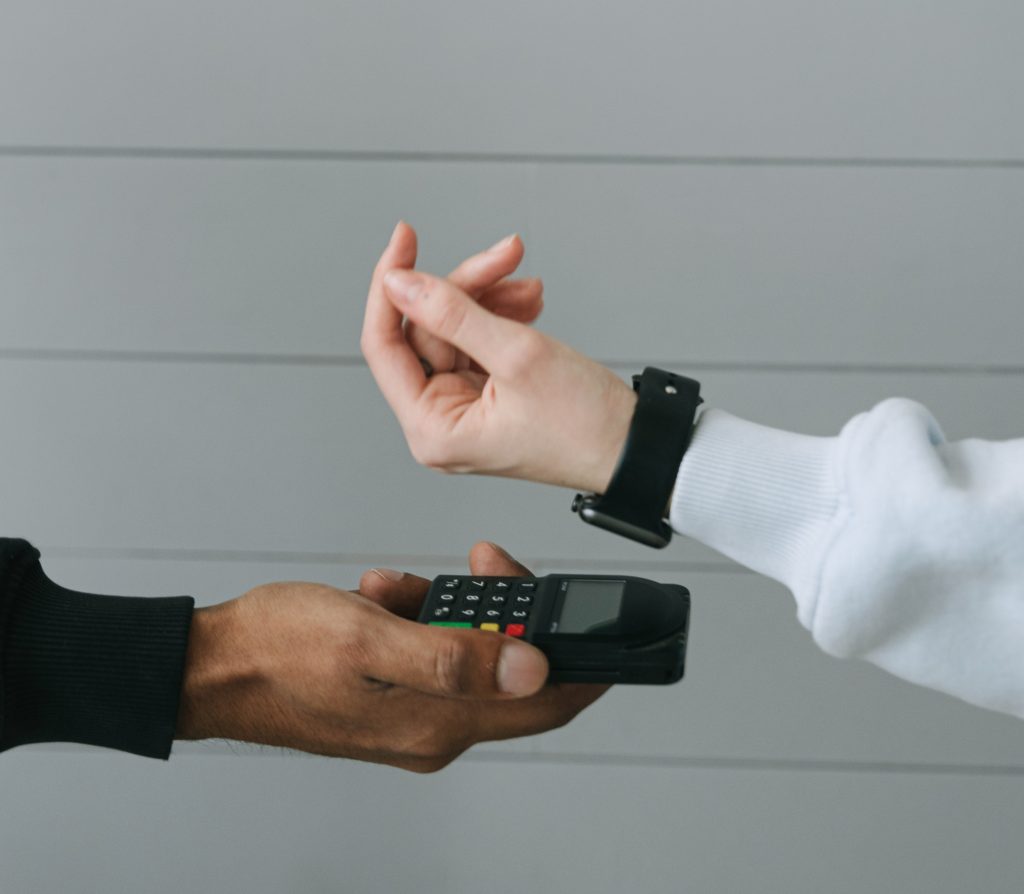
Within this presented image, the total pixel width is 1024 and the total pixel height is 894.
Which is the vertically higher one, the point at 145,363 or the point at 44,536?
the point at 145,363

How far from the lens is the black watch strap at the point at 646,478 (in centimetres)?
54

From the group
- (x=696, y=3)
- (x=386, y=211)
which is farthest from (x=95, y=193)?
(x=696, y=3)

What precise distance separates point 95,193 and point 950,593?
0.84 metres

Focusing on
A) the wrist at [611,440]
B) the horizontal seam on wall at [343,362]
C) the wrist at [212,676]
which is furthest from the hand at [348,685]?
the horizontal seam on wall at [343,362]

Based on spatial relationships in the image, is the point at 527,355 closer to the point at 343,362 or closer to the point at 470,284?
the point at 470,284

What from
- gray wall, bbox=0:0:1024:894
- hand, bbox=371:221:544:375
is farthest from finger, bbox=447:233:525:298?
gray wall, bbox=0:0:1024:894

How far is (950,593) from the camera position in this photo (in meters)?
0.50

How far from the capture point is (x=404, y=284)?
1.91ft

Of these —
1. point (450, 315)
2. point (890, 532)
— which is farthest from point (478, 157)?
point (890, 532)

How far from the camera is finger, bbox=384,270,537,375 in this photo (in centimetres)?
55

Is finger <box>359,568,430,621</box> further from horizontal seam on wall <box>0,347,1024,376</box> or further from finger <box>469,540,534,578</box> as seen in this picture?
horizontal seam on wall <box>0,347,1024,376</box>

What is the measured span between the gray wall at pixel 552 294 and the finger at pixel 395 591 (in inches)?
13.6

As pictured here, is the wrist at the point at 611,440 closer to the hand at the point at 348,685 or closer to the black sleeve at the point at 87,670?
the hand at the point at 348,685

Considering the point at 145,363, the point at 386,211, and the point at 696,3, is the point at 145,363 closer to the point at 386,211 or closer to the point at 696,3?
the point at 386,211
